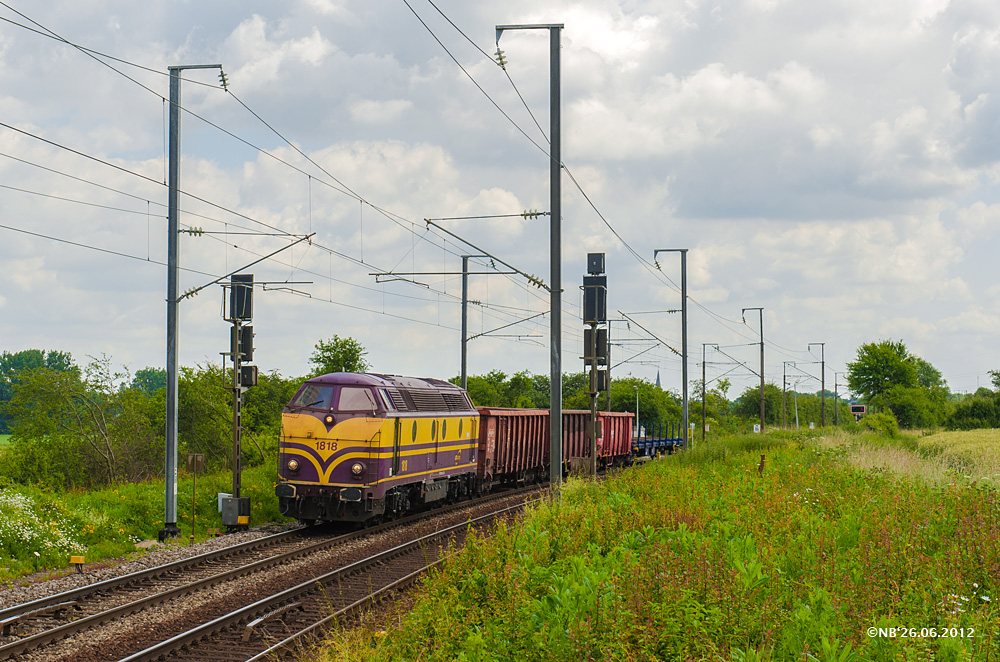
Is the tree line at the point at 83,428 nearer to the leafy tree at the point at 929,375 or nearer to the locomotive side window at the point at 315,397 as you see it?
the locomotive side window at the point at 315,397

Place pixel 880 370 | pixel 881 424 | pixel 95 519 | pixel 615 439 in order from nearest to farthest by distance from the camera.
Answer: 1. pixel 95 519
2. pixel 615 439
3. pixel 881 424
4. pixel 880 370

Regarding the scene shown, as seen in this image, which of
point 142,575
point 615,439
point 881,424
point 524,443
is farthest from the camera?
point 881,424

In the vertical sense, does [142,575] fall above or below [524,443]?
below

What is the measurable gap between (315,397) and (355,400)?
3.44 feet

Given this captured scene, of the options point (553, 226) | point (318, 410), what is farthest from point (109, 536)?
point (553, 226)

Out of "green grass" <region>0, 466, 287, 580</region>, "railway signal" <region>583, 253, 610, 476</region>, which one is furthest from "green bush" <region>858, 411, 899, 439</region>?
"green grass" <region>0, 466, 287, 580</region>

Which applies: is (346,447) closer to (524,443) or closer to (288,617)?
(288,617)

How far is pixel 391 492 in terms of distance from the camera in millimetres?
21547

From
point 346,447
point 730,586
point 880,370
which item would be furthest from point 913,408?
point 730,586

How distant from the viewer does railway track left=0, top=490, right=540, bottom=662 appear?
10.9 m

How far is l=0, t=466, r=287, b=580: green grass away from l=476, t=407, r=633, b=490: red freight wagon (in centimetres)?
693

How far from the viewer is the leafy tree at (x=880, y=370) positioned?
10769 centimetres

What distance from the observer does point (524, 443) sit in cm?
3378

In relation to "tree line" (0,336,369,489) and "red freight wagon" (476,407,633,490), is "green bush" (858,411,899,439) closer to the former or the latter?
"red freight wagon" (476,407,633,490)
